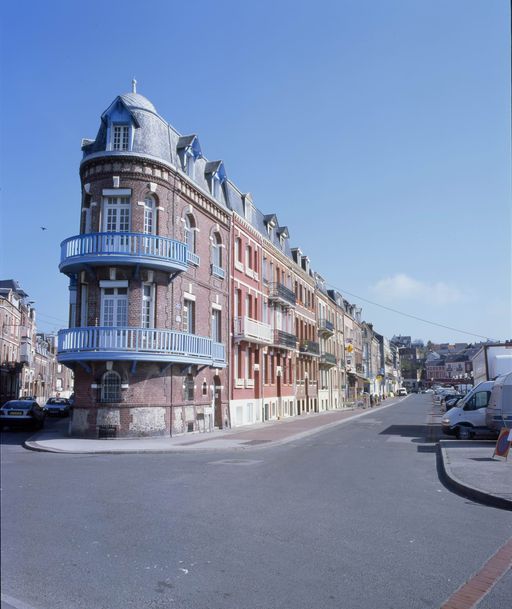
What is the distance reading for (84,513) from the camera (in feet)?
26.5

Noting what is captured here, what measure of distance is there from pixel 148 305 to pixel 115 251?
A: 2.67 metres

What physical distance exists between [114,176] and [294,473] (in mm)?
14755

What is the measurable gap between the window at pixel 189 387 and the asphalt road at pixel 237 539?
38.8ft

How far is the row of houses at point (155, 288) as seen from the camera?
862 inches

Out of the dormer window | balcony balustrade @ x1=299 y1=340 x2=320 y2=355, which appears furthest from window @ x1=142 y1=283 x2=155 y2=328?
balcony balustrade @ x1=299 y1=340 x2=320 y2=355

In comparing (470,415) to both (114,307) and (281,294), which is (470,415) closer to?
(114,307)

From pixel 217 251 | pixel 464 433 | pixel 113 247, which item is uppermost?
pixel 217 251

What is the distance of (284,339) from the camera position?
38.7 metres

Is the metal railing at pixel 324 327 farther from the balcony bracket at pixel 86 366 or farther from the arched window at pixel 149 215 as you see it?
the balcony bracket at pixel 86 366

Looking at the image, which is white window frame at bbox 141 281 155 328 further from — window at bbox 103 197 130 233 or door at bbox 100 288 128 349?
window at bbox 103 197 130 233

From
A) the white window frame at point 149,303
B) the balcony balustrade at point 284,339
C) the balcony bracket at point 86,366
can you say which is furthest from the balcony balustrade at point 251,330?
the balcony bracket at point 86,366

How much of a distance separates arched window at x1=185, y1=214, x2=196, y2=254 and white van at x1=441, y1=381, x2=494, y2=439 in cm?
1333

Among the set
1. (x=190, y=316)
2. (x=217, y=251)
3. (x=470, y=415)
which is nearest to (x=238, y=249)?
(x=217, y=251)

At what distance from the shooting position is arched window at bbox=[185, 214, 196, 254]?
26.4 m
